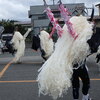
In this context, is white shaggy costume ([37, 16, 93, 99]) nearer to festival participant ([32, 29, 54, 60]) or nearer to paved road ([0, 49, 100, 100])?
paved road ([0, 49, 100, 100])

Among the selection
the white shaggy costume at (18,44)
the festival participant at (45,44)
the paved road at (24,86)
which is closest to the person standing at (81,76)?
the paved road at (24,86)

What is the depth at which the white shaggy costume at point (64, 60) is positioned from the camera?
5625mm

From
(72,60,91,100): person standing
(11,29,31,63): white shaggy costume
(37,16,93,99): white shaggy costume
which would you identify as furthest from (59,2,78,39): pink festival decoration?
(11,29,31,63): white shaggy costume

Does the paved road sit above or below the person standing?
below

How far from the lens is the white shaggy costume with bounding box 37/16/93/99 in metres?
5.62

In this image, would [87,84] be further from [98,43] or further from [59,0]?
[59,0]

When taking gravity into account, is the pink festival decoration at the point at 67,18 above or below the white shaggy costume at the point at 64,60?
above

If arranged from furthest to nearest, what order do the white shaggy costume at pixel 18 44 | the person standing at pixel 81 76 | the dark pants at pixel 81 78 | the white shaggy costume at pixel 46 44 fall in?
the white shaggy costume at pixel 18 44
the white shaggy costume at pixel 46 44
the dark pants at pixel 81 78
the person standing at pixel 81 76

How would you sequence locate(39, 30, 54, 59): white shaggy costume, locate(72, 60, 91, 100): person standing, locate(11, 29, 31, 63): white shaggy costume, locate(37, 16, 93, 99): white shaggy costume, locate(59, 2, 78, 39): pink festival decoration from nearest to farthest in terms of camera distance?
locate(37, 16, 93, 99): white shaggy costume
locate(59, 2, 78, 39): pink festival decoration
locate(72, 60, 91, 100): person standing
locate(39, 30, 54, 59): white shaggy costume
locate(11, 29, 31, 63): white shaggy costume

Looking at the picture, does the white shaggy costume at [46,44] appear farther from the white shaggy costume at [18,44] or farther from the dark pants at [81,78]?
the dark pants at [81,78]

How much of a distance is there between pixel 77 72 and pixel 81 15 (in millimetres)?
1095

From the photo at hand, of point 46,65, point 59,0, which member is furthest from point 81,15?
point 46,65

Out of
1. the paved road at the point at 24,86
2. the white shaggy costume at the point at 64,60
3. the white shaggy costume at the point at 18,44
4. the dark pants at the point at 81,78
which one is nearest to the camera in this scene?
the white shaggy costume at the point at 64,60

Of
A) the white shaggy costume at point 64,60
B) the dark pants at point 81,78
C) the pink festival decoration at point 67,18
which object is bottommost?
the dark pants at point 81,78
